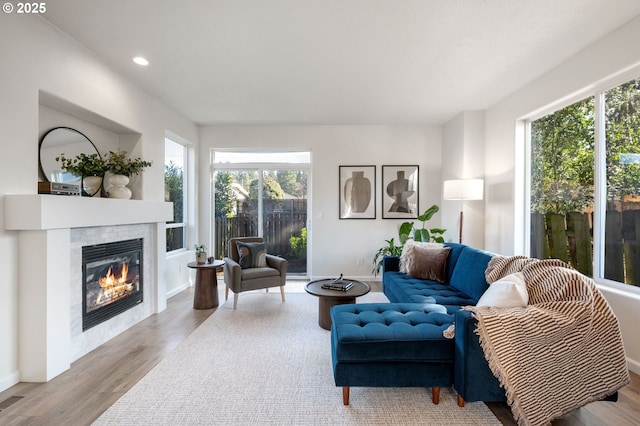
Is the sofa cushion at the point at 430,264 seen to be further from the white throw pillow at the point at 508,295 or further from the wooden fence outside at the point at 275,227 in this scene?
the wooden fence outside at the point at 275,227

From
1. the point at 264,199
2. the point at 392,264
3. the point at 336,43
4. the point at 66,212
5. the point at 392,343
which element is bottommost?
the point at 392,343

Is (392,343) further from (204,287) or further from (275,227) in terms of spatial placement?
(275,227)

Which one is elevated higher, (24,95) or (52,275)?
(24,95)

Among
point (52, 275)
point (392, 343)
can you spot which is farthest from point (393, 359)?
point (52, 275)

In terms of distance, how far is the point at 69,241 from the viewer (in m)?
2.48

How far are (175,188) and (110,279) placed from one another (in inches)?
78.4

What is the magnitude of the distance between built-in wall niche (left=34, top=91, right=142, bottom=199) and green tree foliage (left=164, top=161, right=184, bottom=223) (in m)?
0.89

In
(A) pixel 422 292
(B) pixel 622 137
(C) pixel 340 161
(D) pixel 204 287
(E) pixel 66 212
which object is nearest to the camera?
(E) pixel 66 212

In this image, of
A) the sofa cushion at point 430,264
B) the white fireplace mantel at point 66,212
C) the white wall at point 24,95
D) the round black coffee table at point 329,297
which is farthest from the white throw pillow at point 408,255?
the white wall at point 24,95

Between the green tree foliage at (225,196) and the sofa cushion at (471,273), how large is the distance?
3722mm

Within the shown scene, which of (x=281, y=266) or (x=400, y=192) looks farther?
(x=400, y=192)

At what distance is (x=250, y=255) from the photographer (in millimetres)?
4230

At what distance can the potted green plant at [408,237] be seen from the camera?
4664 millimetres

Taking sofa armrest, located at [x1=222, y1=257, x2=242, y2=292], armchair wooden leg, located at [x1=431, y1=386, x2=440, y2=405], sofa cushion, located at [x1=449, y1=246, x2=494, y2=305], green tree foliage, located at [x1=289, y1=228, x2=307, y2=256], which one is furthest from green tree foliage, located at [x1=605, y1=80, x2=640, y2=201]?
green tree foliage, located at [x1=289, y1=228, x2=307, y2=256]
